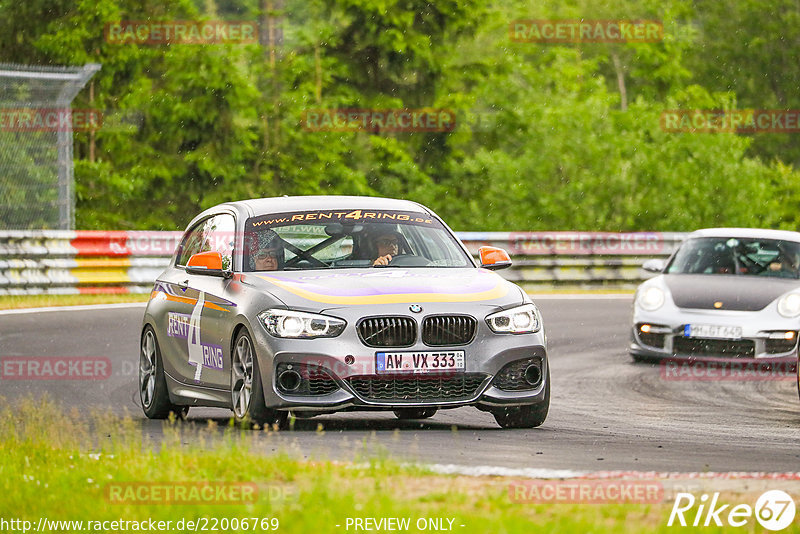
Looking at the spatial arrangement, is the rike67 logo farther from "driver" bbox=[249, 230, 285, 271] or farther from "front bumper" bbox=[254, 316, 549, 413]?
"driver" bbox=[249, 230, 285, 271]

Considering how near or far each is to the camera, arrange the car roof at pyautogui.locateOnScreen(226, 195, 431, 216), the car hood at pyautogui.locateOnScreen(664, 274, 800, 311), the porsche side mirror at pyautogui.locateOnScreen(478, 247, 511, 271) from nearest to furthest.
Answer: the porsche side mirror at pyautogui.locateOnScreen(478, 247, 511, 271) < the car roof at pyautogui.locateOnScreen(226, 195, 431, 216) < the car hood at pyautogui.locateOnScreen(664, 274, 800, 311)

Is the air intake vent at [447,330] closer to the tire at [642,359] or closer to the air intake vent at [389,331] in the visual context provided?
the air intake vent at [389,331]

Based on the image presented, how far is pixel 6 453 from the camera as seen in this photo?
8.52m

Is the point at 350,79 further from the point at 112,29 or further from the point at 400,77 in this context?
the point at 112,29

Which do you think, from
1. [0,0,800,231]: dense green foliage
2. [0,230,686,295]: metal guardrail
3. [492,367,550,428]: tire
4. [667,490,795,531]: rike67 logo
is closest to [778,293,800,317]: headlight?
[492,367,550,428]: tire

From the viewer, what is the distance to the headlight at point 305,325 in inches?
370

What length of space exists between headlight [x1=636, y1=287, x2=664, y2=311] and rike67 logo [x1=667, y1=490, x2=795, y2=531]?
903cm

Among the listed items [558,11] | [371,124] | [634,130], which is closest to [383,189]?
[371,124]

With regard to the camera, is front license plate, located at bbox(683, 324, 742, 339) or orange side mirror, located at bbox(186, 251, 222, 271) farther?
front license plate, located at bbox(683, 324, 742, 339)

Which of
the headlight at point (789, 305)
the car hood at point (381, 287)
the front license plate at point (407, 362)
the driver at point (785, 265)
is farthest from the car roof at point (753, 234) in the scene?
the front license plate at point (407, 362)

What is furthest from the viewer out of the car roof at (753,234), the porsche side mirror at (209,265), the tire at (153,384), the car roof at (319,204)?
the car roof at (753,234)

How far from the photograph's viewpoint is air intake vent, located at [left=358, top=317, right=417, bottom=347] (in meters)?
9.41

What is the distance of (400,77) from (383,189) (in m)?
4.29

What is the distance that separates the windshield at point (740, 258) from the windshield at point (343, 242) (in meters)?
6.34
